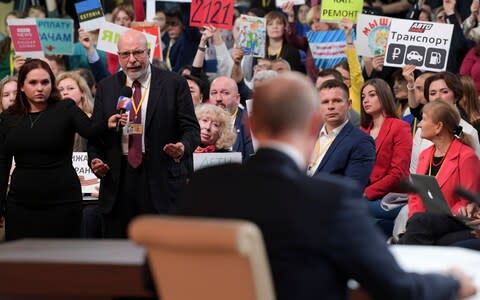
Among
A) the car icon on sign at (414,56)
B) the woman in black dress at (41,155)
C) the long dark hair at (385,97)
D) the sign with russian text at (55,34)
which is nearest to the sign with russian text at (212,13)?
the sign with russian text at (55,34)

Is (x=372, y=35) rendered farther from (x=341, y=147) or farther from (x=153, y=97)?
(x=153, y=97)

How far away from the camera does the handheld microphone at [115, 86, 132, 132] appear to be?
7.17 metres

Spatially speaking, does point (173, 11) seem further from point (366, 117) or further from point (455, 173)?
point (455, 173)

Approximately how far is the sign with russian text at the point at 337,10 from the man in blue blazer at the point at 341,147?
3478mm

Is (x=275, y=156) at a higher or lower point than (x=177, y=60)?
higher

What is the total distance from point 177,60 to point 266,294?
383 inches

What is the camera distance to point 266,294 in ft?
10.5

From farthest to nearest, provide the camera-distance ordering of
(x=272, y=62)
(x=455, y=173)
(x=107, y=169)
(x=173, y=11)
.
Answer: (x=173, y=11) → (x=272, y=62) → (x=455, y=173) → (x=107, y=169)

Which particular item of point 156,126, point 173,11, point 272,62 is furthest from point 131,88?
point 173,11

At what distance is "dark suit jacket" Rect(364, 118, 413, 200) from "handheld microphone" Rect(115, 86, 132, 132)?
2779 mm

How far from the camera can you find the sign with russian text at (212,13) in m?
11.5

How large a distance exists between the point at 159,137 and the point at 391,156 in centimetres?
276

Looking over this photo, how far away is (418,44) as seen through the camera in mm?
10797

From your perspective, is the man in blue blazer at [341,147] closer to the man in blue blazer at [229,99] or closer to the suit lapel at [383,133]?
the suit lapel at [383,133]
